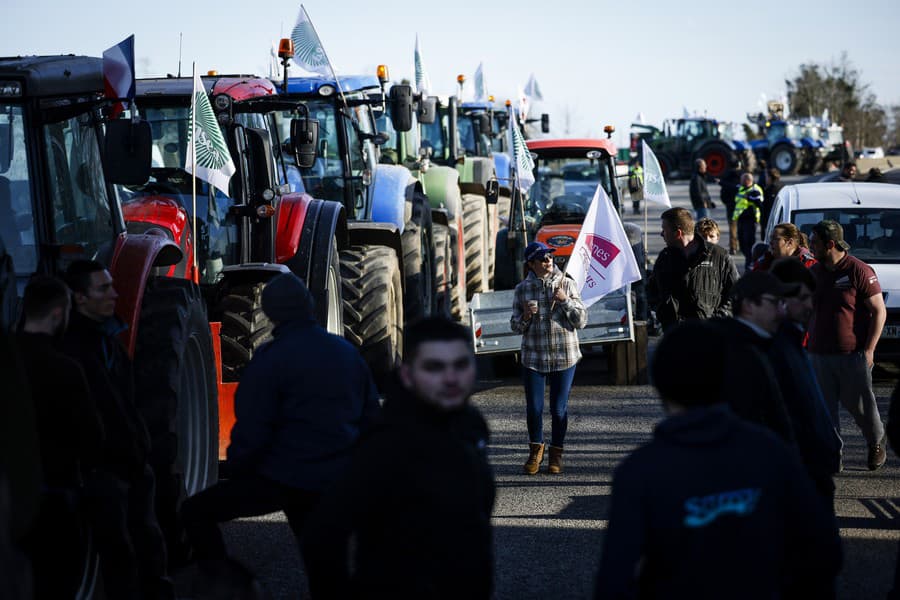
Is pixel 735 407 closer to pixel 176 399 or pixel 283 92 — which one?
pixel 176 399

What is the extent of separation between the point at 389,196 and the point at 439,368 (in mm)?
8776

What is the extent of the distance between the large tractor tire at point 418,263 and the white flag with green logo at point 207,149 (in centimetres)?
448

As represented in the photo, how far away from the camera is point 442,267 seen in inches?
572

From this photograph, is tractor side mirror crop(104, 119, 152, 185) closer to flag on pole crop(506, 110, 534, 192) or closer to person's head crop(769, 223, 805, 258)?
person's head crop(769, 223, 805, 258)

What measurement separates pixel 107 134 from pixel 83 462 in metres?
1.83

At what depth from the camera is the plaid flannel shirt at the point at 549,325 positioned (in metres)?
8.62

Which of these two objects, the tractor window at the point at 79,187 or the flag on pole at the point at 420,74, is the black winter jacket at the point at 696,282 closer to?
the tractor window at the point at 79,187

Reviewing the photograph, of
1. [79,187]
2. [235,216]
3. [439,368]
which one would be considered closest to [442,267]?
[235,216]

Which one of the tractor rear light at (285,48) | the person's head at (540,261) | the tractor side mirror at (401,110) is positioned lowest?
the person's head at (540,261)

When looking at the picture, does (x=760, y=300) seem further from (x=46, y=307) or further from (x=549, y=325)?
(x=549, y=325)

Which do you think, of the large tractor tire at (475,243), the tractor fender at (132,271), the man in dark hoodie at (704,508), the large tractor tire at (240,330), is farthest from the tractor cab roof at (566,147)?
the man in dark hoodie at (704,508)

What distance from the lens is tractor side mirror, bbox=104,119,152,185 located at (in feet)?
19.3

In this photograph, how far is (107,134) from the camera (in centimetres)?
594

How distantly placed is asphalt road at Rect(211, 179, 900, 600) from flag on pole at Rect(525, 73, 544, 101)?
17.3 meters
